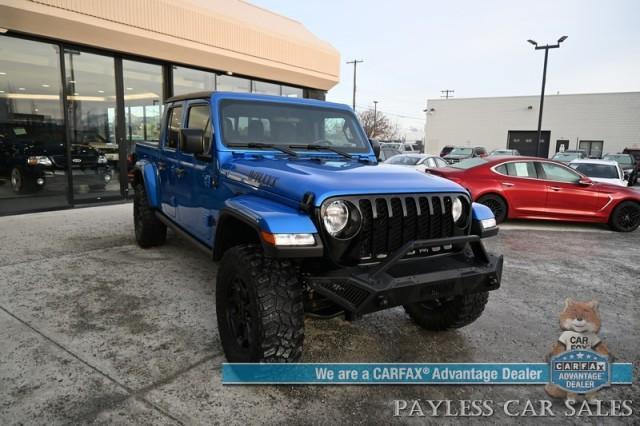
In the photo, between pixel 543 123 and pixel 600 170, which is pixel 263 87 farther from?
pixel 543 123

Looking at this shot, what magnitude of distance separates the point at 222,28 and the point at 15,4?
14.6 ft

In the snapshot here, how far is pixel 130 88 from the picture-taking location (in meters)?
9.95

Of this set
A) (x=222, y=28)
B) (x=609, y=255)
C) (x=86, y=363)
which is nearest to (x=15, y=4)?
(x=222, y=28)

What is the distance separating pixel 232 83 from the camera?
39.7 ft

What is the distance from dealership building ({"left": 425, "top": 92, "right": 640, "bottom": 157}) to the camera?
3475 cm

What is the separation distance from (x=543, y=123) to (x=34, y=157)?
129 ft

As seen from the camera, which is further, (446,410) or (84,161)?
(84,161)

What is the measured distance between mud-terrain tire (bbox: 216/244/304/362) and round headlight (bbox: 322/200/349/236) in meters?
0.34

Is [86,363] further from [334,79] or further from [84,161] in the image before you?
[334,79]

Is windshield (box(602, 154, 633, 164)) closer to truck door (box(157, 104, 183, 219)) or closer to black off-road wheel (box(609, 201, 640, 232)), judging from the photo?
black off-road wheel (box(609, 201, 640, 232))

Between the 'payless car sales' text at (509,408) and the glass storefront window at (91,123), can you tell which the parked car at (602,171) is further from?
the glass storefront window at (91,123)

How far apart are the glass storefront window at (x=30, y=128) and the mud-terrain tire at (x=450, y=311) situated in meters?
8.11

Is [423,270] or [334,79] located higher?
[334,79]

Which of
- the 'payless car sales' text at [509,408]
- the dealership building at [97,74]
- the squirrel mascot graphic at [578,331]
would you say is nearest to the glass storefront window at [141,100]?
the dealership building at [97,74]
